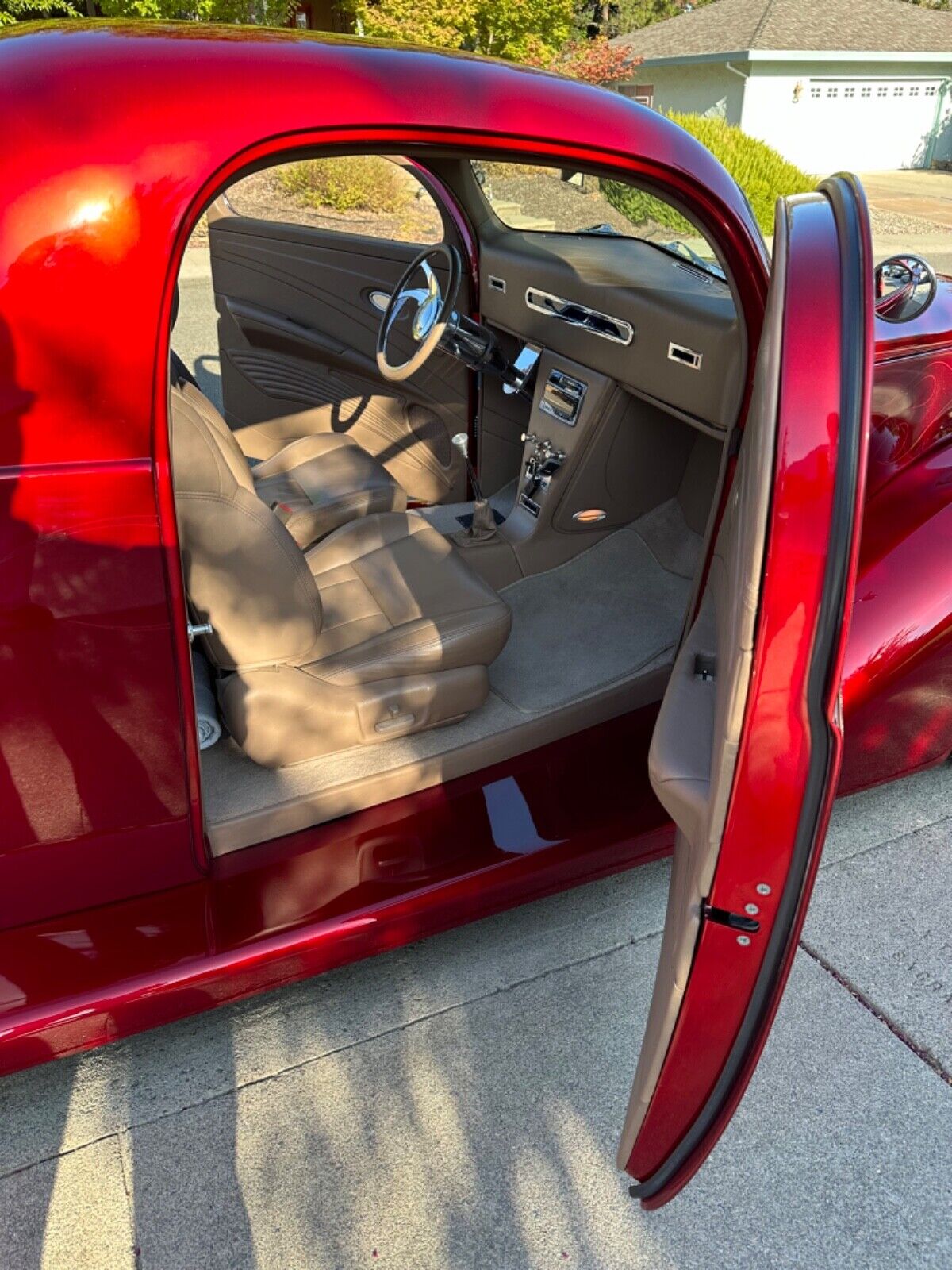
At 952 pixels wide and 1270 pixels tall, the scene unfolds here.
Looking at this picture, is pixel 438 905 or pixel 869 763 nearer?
pixel 438 905

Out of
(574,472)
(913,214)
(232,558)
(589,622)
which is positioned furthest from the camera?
(913,214)

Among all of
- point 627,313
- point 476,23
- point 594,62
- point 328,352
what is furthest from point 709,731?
point 594,62

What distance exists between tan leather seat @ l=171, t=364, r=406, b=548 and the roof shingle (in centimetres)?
2009

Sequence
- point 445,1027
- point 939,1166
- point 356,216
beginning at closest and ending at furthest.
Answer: point 939,1166
point 445,1027
point 356,216

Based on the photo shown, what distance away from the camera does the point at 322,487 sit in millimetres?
2879

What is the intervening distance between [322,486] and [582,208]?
1065 millimetres

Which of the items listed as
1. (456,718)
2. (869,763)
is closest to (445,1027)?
(456,718)

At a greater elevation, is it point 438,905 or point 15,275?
point 15,275

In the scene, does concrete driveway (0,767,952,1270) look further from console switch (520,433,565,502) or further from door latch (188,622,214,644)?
console switch (520,433,565,502)

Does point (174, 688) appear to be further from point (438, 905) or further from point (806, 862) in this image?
point (806, 862)

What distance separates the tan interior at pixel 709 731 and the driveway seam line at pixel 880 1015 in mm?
716

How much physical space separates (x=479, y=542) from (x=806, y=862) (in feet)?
5.87

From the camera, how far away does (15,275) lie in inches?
49.3

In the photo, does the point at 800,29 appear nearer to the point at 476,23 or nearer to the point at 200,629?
the point at 476,23
